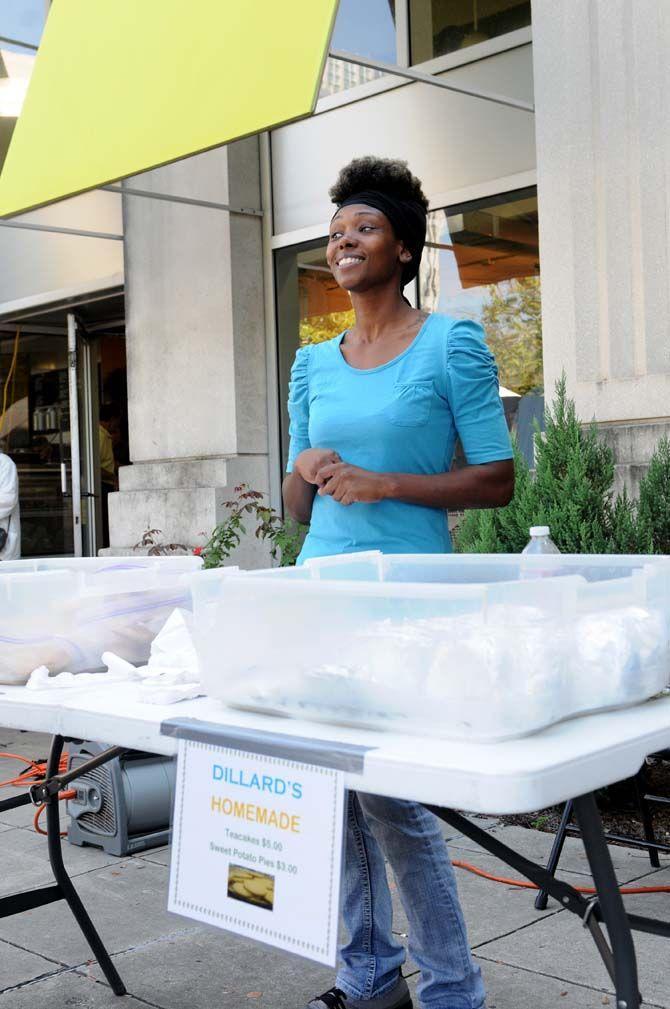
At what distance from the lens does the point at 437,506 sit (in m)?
2.51

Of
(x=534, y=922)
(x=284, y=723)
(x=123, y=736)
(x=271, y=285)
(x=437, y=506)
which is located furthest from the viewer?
(x=271, y=285)

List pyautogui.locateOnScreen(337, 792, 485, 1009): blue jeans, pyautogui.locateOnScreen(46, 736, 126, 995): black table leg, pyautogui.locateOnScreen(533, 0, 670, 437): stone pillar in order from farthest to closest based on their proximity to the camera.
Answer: pyautogui.locateOnScreen(533, 0, 670, 437): stone pillar, pyautogui.locateOnScreen(46, 736, 126, 995): black table leg, pyautogui.locateOnScreen(337, 792, 485, 1009): blue jeans

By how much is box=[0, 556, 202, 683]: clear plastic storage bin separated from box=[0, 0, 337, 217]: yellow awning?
2.58 meters

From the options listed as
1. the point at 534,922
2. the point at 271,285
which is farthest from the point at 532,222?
Result: the point at 534,922

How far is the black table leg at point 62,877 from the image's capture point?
298 cm

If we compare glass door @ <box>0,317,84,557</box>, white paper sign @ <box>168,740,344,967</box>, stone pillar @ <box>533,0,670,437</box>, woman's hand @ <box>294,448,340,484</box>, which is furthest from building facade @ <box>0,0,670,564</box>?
white paper sign @ <box>168,740,344,967</box>

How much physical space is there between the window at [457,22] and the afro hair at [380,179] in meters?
5.17

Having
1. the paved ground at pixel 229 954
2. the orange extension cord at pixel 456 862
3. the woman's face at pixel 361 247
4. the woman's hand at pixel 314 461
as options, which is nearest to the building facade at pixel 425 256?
the orange extension cord at pixel 456 862

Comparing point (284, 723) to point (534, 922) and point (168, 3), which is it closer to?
point (534, 922)

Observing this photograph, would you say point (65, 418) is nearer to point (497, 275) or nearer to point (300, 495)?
point (497, 275)

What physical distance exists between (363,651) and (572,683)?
0.32m

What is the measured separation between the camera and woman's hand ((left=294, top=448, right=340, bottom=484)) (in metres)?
2.47

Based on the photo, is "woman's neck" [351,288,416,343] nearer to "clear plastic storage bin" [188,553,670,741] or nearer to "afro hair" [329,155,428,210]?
"afro hair" [329,155,428,210]

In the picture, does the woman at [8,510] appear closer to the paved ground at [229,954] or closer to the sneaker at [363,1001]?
the paved ground at [229,954]
